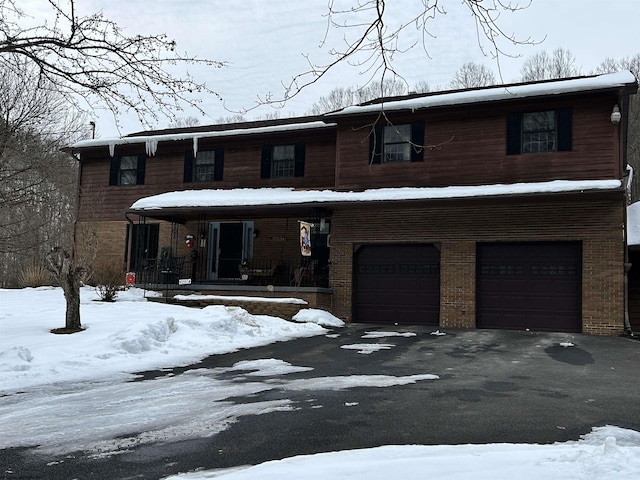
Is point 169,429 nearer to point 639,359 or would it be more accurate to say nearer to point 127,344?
point 127,344

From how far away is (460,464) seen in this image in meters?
3.54

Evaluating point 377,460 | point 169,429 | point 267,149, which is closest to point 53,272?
point 169,429

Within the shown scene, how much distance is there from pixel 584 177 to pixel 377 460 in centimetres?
1338

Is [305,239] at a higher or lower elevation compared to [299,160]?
lower

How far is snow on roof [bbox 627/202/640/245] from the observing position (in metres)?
16.2

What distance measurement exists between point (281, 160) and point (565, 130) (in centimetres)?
984

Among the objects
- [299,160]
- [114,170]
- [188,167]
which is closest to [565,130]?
[299,160]

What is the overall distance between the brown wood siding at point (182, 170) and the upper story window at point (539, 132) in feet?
Answer: 21.1

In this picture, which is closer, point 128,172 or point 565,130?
point 565,130

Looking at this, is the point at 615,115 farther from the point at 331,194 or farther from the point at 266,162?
the point at 266,162

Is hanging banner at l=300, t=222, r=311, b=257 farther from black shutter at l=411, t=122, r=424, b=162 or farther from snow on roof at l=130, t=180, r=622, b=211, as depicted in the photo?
black shutter at l=411, t=122, r=424, b=162

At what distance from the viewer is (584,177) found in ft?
48.8

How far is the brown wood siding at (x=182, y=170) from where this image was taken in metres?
20.0

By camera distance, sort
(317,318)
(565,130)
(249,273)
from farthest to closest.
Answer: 1. (249,273)
2. (317,318)
3. (565,130)
